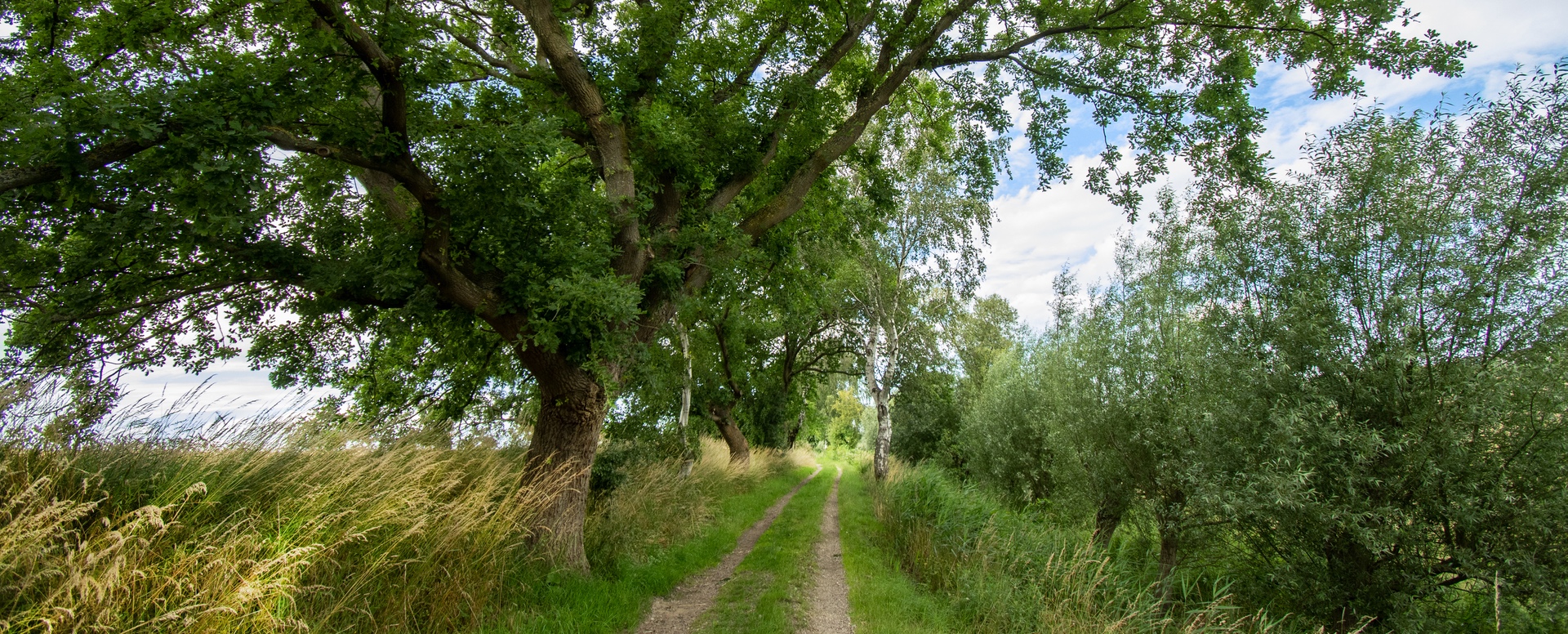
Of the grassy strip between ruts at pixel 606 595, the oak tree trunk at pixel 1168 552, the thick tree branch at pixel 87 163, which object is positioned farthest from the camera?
the oak tree trunk at pixel 1168 552

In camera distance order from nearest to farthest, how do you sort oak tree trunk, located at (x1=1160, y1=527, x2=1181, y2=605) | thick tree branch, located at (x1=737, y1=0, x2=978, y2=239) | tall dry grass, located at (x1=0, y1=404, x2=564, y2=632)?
tall dry grass, located at (x1=0, y1=404, x2=564, y2=632) → thick tree branch, located at (x1=737, y1=0, x2=978, y2=239) → oak tree trunk, located at (x1=1160, y1=527, x2=1181, y2=605)

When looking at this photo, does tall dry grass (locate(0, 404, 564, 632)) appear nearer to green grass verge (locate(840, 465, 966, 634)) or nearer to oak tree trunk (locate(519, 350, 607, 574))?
oak tree trunk (locate(519, 350, 607, 574))

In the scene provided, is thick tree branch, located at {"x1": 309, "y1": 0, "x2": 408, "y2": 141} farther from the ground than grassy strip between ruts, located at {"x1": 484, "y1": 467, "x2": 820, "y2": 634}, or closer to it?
farther from the ground

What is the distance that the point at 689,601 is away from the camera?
8.07 m

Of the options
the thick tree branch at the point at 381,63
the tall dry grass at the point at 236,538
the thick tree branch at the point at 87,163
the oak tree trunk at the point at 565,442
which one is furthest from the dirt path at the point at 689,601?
the thick tree branch at the point at 87,163

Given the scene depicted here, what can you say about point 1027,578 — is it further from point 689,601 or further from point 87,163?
point 87,163

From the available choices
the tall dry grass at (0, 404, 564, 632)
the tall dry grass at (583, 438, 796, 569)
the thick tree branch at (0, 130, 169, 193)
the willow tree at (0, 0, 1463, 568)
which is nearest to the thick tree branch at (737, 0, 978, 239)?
the willow tree at (0, 0, 1463, 568)

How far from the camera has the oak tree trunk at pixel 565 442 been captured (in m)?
7.83

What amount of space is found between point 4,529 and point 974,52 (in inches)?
480

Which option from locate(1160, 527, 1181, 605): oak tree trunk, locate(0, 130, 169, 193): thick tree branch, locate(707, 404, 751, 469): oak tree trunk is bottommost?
locate(1160, 527, 1181, 605): oak tree trunk

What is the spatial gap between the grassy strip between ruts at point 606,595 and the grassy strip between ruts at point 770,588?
75cm

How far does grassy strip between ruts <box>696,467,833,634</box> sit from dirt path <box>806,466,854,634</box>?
0.14m

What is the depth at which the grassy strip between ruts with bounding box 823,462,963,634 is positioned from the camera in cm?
737

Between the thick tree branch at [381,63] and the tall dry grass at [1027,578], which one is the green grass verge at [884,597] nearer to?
the tall dry grass at [1027,578]
